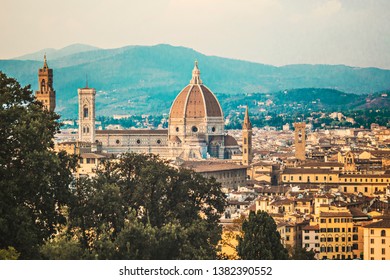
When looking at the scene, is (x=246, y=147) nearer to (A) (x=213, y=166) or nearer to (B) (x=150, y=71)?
(A) (x=213, y=166)

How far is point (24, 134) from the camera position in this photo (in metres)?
13.7

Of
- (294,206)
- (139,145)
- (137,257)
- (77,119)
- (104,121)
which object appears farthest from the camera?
(104,121)

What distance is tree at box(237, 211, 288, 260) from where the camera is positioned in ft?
51.2

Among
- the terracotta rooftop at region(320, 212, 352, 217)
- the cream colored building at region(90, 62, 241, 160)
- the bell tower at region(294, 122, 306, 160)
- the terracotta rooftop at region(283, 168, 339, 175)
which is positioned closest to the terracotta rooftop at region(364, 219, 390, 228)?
the terracotta rooftop at region(320, 212, 352, 217)

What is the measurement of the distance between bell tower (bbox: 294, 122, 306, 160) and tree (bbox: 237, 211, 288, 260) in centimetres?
2356

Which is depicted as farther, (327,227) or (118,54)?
(327,227)

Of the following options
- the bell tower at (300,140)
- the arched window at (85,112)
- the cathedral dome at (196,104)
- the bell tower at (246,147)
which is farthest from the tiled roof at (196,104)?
the bell tower at (300,140)

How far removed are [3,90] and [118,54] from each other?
11.0ft

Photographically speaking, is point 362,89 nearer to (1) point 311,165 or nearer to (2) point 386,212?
(2) point 386,212

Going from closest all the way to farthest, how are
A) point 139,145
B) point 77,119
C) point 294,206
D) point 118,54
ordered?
point 118,54
point 294,206
point 77,119
point 139,145

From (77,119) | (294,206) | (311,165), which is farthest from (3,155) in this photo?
(77,119)

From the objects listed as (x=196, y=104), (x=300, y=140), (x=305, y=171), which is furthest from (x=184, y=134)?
(x=305, y=171)

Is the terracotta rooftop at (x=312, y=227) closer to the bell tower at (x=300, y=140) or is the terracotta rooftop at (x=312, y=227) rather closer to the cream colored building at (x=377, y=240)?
the cream colored building at (x=377, y=240)

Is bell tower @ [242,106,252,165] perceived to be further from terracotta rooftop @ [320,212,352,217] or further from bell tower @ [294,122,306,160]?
terracotta rooftop @ [320,212,352,217]
